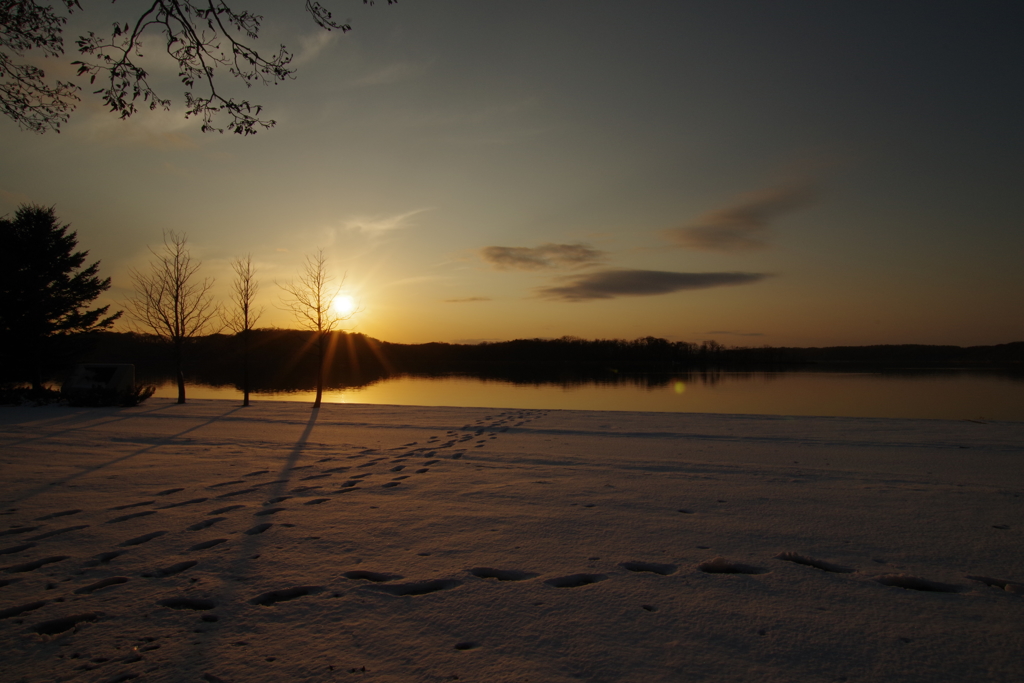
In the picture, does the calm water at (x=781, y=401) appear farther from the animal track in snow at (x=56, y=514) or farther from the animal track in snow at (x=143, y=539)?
the animal track in snow at (x=143, y=539)

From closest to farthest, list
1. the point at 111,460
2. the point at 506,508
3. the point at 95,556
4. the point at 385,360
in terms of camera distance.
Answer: the point at 95,556, the point at 506,508, the point at 111,460, the point at 385,360

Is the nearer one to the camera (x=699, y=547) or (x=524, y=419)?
(x=699, y=547)

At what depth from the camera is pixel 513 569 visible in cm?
354

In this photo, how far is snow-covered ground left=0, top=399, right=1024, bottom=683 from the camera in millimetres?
2492

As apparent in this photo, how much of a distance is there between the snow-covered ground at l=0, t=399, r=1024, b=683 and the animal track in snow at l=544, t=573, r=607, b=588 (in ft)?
0.05

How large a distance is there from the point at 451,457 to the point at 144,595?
5.12 m

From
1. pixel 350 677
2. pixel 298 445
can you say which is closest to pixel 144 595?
pixel 350 677

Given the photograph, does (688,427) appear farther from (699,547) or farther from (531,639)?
(531,639)

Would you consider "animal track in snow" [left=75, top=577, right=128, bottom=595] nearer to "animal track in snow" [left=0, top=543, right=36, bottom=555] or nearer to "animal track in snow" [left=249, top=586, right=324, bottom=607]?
"animal track in snow" [left=249, top=586, right=324, bottom=607]

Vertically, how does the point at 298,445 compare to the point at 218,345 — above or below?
below

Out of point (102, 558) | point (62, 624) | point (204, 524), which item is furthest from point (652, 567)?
point (102, 558)

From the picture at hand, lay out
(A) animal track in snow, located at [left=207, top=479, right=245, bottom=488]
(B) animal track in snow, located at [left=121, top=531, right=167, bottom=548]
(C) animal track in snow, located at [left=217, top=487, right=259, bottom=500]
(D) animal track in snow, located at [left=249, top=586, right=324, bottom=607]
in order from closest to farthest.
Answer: (D) animal track in snow, located at [left=249, top=586, right=324, bottom=607] → (B) animal track in snow, located at [left=121, top=531, right=167, bottom=548] → (C) animal track in snow, located at [left=217, top=487, right=259, bottom=500] → (A) animal track in snow, located at [left=207, top=479, right=245, bottom=488]

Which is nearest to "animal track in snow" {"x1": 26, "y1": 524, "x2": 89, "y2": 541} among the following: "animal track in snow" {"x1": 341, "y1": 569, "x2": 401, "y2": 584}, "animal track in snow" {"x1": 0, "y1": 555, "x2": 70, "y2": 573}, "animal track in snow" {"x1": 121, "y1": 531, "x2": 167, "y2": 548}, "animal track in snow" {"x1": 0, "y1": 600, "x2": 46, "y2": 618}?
"animal track in snow" {"x1": 0, "y1": 555, "x2": 70, "y2": 573}

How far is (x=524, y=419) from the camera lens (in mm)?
13734
